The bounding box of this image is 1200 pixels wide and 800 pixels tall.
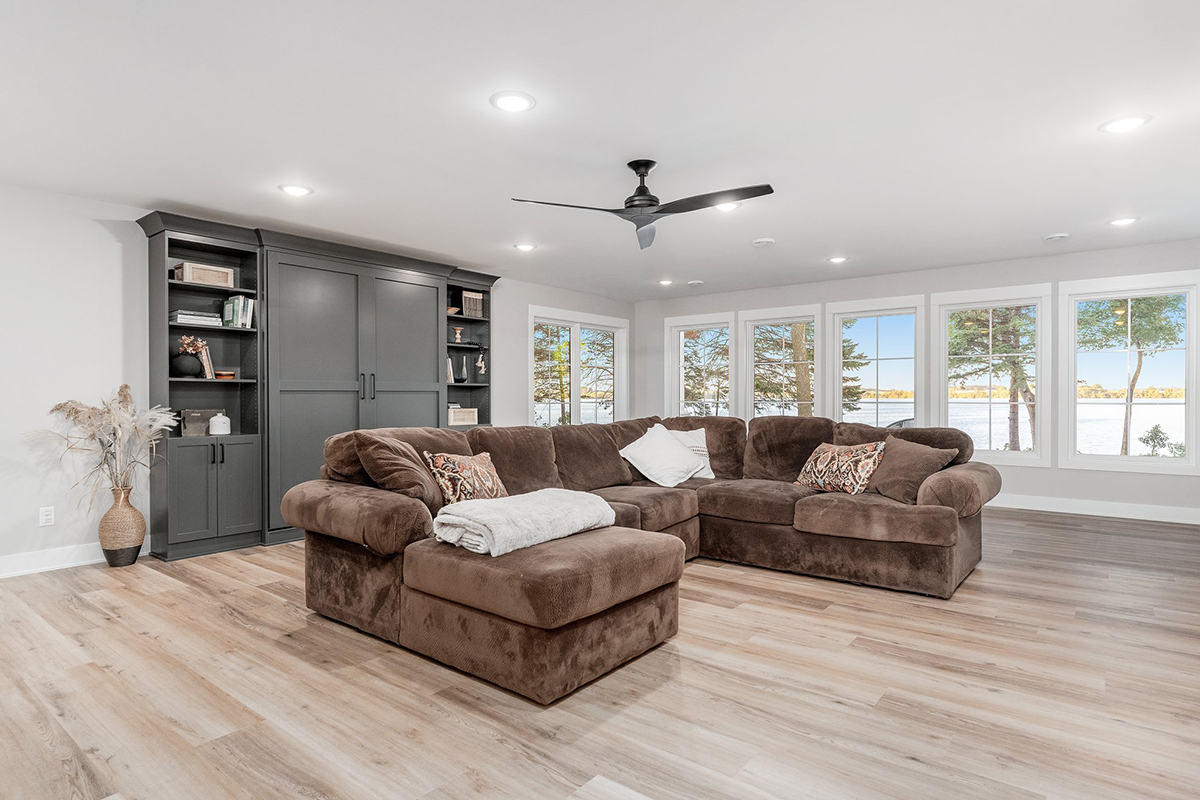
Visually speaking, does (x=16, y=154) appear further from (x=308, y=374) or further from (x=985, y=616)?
(x=985, y=616)

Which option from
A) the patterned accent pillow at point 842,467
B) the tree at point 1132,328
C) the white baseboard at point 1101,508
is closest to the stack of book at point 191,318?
the patterned accent pillow at point 842,467

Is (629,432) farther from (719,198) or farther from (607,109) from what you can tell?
(607,109)

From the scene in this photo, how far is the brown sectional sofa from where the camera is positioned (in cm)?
239

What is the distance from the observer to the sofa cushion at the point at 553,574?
2277mm

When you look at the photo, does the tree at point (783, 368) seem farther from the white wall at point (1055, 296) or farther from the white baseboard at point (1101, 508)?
the white baseboard at point (1101, 508)

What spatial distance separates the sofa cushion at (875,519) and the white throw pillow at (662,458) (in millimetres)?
1003

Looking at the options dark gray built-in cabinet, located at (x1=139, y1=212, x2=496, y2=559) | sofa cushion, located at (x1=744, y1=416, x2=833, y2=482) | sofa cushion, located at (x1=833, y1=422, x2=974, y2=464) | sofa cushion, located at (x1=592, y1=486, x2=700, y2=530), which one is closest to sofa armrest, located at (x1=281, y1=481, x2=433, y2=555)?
sofa cushion, located at (x1=592, y1=486, x2=700, y2=530)

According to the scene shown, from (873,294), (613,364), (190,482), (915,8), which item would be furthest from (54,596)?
(873,294)

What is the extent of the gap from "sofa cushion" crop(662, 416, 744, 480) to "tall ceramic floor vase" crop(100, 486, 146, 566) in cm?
379

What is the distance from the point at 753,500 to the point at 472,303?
3515mm

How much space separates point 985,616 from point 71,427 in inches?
214

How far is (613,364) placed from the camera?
8570 mm

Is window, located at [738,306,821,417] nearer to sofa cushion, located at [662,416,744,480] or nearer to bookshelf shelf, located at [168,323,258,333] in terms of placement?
sofa cushion, located at [662,416,744,480]

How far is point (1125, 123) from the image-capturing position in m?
3.04
